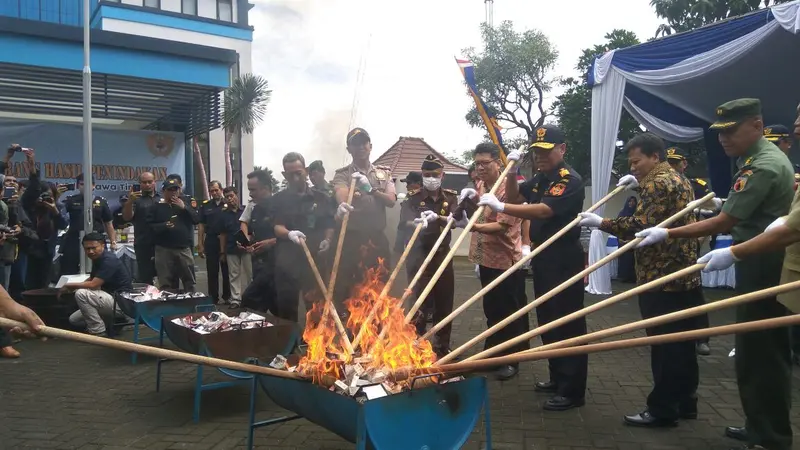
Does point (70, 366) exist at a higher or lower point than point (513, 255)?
lower

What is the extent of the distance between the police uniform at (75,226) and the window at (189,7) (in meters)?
16.9

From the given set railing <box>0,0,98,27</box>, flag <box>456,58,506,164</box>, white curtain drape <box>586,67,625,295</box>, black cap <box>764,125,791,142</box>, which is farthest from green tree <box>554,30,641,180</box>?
railing <box>0,0,98,27</box>

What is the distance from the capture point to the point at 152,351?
7.90 feet

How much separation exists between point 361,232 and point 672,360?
3.14 metres

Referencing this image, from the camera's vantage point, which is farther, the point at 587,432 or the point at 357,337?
the point at 587,432

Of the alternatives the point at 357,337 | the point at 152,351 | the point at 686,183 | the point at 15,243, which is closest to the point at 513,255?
the point at 686,183

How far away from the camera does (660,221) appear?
12.3ft

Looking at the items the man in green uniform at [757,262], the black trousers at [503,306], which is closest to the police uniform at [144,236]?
the black trousers at [503,306]

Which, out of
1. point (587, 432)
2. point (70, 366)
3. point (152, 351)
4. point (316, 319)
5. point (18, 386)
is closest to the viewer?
point (152, 351)

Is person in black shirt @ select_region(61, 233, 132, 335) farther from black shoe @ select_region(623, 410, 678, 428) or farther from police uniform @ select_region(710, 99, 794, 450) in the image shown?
police uniform @ select_region(710, 99, 794, 450)

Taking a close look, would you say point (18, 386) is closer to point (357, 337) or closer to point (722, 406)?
point (357, 337)

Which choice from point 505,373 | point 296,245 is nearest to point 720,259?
point 505,373

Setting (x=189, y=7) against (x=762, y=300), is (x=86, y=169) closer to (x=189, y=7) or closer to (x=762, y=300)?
(x=762, y=300)

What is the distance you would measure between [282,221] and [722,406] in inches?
163
